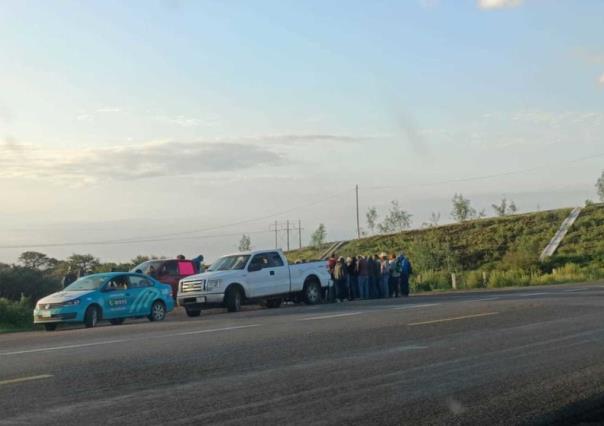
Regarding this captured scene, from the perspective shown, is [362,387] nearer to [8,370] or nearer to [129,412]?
[129,412]

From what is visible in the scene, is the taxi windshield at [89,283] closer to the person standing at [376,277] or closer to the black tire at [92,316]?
the black tire at [92,316]

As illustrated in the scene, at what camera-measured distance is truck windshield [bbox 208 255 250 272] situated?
26.7m

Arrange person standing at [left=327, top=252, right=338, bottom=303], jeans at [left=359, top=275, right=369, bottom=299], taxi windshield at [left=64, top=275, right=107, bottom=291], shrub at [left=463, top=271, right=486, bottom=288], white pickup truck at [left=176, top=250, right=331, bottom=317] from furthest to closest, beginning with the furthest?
shrub at [left=463, top=271, right=486, bottom=288]
jeans at [left=359, top=275, right=369, bottom=299]
person standing at [left=327, top=252, right=338, bottom=303]
white pickup truck at [left=176, top=250, right=331, bottom=317]
taxi windshield at [left=64, top=275, right=107, bottom=291]

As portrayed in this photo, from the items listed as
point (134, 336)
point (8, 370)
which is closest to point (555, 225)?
point (134, 336)

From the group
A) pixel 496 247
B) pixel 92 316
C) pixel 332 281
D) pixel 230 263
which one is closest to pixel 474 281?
pixel 332 281

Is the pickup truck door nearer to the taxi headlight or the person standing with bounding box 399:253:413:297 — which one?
the taxi headlight

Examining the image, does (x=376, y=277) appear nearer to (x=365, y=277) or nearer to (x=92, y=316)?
(x=365, y=277)

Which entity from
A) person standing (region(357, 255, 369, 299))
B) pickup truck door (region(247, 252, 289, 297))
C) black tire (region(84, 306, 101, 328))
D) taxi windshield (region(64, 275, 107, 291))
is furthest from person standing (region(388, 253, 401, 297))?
black tire (region(84, 306, 101, 328))

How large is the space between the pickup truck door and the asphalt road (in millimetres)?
9053

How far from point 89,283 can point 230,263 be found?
5016 mm

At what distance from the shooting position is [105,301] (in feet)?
74.8

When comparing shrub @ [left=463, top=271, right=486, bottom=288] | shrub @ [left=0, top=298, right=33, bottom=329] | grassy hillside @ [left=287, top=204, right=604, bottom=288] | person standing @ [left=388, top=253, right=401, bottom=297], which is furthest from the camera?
grassy hillside @ [left=287, top=204, right=604, bottom=288]

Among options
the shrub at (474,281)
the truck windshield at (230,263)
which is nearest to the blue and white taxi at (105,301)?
the truck windshield at (230,263)

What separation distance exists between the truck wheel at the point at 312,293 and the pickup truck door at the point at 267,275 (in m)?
0.96
